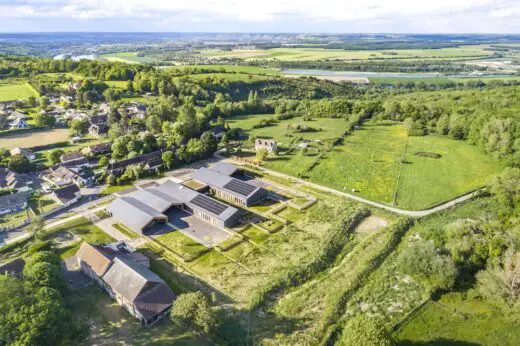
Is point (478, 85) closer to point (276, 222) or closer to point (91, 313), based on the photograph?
point (276, 222)

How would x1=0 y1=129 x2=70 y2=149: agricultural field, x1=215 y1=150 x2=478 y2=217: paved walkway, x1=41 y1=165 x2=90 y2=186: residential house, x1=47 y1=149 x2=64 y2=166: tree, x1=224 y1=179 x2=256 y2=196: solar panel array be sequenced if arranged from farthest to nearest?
x1=0 y1=129 x2=70 y2=149: agricultural field
x1=47 y1=149 x2=64 y2=166: tree
x1=41 y1=165 x2=90 y2=186: residential house
x1=224 y1=179 x2=256 y2=196: solar panel array
x1=215 y1=150 x2=478 y2=217: paved walkway

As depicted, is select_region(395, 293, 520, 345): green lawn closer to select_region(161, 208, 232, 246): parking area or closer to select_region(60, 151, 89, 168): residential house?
select_region(161, 208, 232, 246): parking area

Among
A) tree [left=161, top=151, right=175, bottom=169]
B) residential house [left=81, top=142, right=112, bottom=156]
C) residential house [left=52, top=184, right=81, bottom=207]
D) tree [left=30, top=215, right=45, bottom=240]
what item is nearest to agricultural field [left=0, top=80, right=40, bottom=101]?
residential house [left=81, top=142, right=112, bottom=156]

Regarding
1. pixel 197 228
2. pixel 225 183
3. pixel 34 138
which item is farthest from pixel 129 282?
pixel 34 138

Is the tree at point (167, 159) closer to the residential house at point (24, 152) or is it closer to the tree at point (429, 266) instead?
the residential house at point (24, 152)

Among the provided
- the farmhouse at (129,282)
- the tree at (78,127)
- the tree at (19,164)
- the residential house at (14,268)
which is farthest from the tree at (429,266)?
the tree at (78,127)

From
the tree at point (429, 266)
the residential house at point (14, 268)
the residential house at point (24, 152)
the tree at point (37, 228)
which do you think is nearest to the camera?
the tree at point (429, 266)

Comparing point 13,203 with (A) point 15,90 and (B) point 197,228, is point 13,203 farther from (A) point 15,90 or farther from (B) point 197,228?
(A) point 15,90
